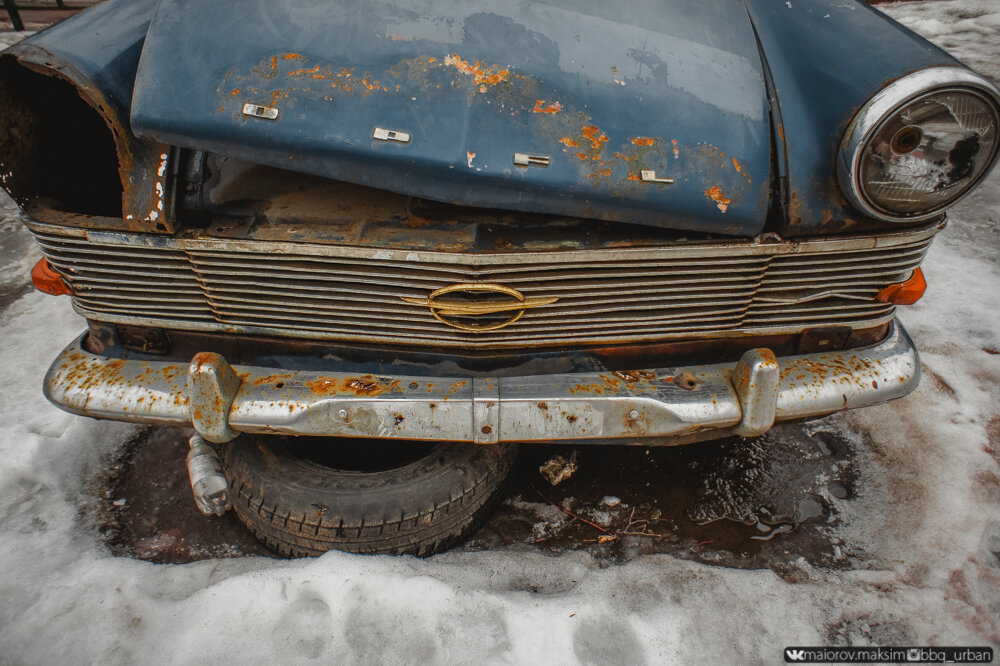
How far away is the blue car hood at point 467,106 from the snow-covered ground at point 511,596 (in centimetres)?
105

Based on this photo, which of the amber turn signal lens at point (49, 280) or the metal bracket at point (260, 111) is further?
the amber turn signal lens at point (49, 280)

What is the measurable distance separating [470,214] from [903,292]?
48.1 inches

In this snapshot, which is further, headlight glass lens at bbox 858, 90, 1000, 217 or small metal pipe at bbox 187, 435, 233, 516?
small metal pipe at bbox 187, 435, 233, 516

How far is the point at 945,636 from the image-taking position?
5.68ft

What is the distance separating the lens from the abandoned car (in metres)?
1.49

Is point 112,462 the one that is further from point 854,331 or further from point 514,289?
point 854,331

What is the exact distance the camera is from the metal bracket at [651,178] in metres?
1.49

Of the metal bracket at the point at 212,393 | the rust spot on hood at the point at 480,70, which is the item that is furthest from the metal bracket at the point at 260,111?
the metal bracket at the point at 212,393

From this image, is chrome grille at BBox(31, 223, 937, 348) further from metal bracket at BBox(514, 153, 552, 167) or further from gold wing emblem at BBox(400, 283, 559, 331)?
metal bracket at BBox(514, 153, 552, 167)

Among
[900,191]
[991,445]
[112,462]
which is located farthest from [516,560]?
[991,445]

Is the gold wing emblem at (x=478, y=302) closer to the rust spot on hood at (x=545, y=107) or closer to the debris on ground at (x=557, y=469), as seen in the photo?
the rust spot on hood at (x=545, y=107)

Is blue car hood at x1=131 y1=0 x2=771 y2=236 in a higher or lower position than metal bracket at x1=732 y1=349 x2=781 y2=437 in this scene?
higher

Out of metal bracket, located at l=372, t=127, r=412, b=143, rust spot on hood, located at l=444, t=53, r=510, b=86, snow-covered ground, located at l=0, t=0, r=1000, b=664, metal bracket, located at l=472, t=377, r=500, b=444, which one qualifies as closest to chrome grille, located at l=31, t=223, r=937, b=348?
metal bracket, located at l=472, t=377, r=500, b=444

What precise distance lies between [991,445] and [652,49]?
1894 mm
